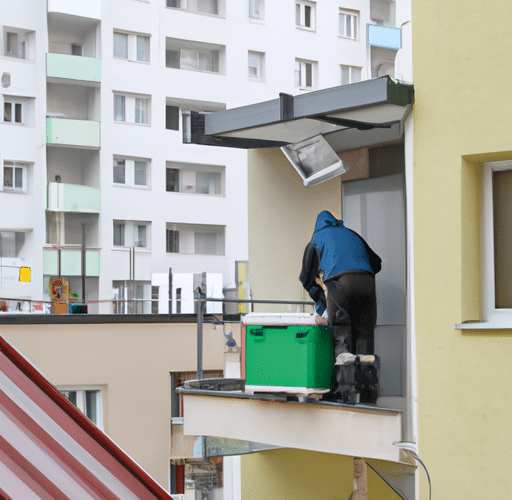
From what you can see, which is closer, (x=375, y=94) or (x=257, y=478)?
(x=375, y=94)

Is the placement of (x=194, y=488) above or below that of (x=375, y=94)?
below

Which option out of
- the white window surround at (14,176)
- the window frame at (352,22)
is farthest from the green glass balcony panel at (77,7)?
the window frame at (352,22)

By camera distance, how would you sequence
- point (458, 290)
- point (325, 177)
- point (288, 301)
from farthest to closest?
1. point (288, 301)
2. point (325, 177)
3. point (458, 290)

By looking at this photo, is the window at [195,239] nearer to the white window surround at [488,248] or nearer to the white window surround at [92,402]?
the white window surround at [92,402]

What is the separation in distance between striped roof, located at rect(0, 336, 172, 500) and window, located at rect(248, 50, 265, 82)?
42343 mm

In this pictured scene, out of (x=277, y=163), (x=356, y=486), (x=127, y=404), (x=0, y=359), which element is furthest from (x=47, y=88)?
(x=0, y=359)

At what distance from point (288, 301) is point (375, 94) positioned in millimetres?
3853

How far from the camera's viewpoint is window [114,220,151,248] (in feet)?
Result: 136

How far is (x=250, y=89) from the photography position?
45.0 meters

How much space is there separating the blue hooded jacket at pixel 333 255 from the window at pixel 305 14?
39525 millimetres

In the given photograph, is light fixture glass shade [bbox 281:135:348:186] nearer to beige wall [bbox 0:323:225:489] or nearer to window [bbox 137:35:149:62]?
beige wall [bbox 0:323:225:489]

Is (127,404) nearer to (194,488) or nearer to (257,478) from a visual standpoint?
(194,488)

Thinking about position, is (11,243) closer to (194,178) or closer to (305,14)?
(194,178)

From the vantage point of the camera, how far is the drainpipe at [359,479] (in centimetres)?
874
